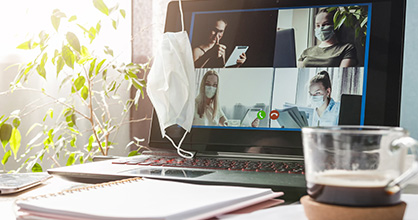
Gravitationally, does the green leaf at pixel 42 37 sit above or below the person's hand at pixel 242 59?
above

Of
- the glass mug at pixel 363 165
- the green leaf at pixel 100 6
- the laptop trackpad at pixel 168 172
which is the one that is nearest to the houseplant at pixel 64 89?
the green leaf at pixel 100 6

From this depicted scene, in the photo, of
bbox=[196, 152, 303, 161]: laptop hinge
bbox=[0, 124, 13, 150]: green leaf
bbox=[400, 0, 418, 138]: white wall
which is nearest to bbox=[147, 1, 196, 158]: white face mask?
bbox=[196, 152, 303, 161]: laptop hinge

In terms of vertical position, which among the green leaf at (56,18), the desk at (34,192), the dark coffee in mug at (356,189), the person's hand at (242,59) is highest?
the green leaf at (56,18)

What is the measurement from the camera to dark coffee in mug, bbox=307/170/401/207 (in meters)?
0.38

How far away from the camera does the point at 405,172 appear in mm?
378

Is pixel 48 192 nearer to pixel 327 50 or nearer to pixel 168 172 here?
pixel 168 172

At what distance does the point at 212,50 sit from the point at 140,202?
0.60m

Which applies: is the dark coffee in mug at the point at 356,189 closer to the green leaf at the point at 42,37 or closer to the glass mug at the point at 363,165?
the glass mug at the point at 363,165

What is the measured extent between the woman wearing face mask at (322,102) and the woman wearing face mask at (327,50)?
27 millimetres

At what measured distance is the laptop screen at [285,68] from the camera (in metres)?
0.88

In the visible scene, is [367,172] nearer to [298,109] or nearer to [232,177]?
[232,177]

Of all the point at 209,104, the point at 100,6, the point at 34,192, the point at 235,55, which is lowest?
the point at 34,192

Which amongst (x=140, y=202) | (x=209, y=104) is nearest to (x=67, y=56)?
(x=209, y=104)

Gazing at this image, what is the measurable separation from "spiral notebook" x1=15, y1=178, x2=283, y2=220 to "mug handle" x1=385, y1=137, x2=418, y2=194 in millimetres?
145
